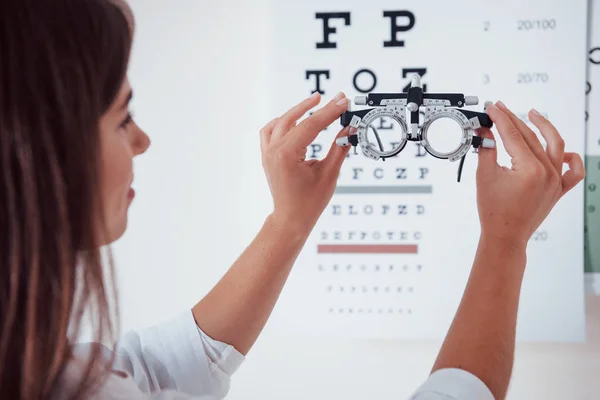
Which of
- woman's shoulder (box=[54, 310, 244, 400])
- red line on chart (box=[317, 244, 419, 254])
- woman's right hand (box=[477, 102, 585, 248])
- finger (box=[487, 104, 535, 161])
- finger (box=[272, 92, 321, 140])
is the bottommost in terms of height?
woman's shoulder (box=[54, 310, 244, 400])

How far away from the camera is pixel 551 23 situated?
0.89 metres

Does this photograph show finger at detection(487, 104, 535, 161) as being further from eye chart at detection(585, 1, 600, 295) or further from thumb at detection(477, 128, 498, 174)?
eye chart at detection(585, 1, 600, 295)

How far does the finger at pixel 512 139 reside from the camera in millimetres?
593

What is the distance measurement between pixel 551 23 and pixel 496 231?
45 cm

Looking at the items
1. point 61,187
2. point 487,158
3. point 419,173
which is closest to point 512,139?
point 487,158

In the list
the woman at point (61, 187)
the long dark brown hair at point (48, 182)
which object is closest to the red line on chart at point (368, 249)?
the woman at point (61, 187)

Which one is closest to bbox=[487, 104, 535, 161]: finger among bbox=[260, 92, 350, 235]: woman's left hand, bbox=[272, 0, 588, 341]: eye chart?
bbox=[260, 92, 350, 235]: woman's left hand

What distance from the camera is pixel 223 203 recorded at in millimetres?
1017

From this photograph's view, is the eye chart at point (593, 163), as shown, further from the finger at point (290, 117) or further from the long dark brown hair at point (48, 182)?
the long dark brown hair at point (48, 182)

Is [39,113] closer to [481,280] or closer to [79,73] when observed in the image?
[79,73]

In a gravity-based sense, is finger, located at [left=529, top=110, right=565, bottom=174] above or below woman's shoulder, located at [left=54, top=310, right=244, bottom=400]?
above

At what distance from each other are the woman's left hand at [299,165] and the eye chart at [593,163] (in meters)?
0.43

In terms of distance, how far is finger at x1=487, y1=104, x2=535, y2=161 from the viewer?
0.59 meters

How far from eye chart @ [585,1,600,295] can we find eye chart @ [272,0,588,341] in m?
0.02
